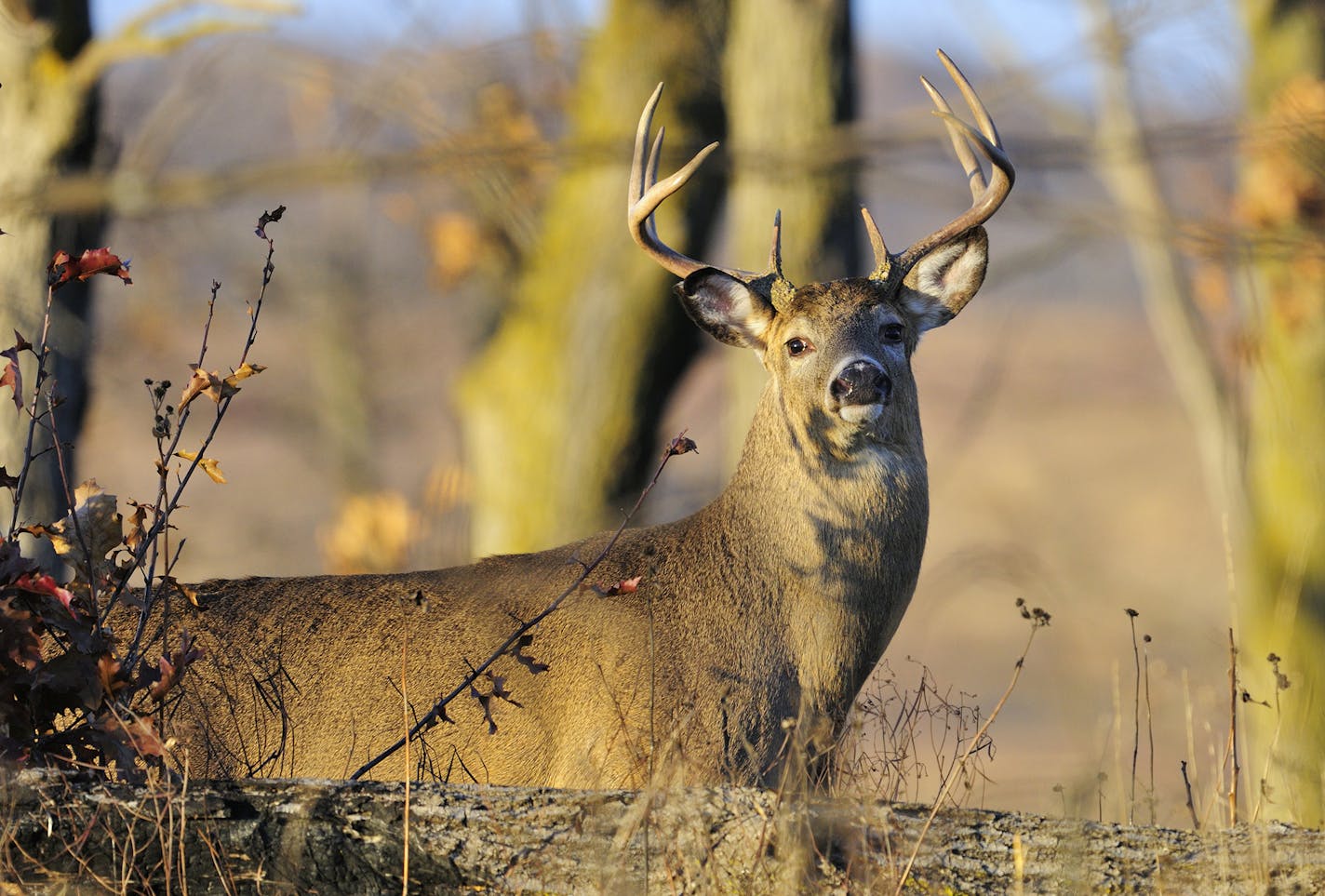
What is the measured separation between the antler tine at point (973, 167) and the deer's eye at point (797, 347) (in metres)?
0.51

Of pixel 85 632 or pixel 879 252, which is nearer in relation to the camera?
pixel 85 632

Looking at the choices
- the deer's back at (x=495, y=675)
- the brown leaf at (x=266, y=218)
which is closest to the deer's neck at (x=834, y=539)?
the deer's back at (x=495, y=675)

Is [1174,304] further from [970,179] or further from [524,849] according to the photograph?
[524,849]

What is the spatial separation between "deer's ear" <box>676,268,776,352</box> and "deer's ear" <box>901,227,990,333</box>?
0.56 meters

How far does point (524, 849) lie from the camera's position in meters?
3.73

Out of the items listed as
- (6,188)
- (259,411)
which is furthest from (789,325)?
(259,411)

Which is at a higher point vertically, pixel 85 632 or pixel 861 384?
pixel 861 384

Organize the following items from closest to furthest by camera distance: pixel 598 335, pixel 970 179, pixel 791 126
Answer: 1. pixel 970 179
2. pixel 791 126
3. pixel 598 335

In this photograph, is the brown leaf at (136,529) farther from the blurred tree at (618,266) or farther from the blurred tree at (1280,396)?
the blurred tree at (618,266)

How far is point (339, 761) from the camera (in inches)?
206

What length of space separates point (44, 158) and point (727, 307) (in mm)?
3383

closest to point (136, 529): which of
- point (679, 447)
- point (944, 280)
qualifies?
point (679, 447)

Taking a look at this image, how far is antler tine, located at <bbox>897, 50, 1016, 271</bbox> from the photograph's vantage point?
232 inches

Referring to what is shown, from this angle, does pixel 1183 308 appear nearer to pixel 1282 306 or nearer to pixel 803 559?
pixel 1282 306
